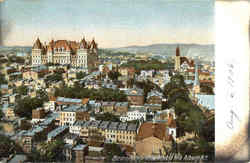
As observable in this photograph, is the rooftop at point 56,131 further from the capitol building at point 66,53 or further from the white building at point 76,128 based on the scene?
the capitol building at point 66,53

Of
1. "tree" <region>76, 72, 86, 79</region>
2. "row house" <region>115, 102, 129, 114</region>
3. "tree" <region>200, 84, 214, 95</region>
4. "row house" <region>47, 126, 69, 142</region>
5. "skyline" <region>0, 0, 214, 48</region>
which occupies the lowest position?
"row house" <region>47, 126, 69, 142</region>

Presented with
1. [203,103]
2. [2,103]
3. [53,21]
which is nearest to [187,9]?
[203,103]

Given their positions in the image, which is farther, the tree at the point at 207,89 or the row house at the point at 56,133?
the tree at the point at 207,89

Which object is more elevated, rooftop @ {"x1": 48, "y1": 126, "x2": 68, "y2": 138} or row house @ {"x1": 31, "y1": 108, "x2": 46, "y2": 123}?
row house @ {"x1": 31, "y1": 108, "x2": 46, "y2": 123}

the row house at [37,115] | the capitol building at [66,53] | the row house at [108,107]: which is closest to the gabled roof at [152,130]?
the row house at [108,107]

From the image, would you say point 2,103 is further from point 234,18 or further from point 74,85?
point 234,18

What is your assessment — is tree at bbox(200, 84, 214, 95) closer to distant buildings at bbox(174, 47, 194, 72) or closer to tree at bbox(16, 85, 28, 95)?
distant buildings at bbox(174, 47, 194, 72)

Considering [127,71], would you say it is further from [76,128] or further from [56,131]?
[56,131]

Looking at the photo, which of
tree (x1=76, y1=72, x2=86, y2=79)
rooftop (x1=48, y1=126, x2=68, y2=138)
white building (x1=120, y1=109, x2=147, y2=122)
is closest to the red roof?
white building (x1=120, y1=109, x2=147, y2=122)
